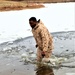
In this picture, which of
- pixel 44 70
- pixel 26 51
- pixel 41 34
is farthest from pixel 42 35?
pixel 26 51

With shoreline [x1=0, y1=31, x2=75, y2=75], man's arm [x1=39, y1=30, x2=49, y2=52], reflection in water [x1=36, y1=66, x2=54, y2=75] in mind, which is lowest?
shoreline [x1=0, y1=31, x2=75, y2=75]

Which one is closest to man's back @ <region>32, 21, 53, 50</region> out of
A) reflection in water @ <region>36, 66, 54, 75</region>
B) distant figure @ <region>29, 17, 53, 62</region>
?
distant figure @ <region>29, 17, 53, 62</region>

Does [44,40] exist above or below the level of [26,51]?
above

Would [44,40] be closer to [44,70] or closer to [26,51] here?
[44,70]

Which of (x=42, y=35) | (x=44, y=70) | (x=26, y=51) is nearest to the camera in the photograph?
(x=42, y=35)

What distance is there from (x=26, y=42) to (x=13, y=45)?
868mm

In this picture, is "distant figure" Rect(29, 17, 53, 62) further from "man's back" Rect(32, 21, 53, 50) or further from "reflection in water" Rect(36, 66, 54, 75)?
"reflection in water" Rect(36, 66, 54, 75)

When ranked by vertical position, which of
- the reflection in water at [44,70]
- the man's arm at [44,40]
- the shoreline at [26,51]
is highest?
the man's arm at [44,40]

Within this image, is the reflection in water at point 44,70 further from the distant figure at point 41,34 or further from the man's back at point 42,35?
the man's back at point 42,35

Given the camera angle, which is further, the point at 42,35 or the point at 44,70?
the point at 44,70

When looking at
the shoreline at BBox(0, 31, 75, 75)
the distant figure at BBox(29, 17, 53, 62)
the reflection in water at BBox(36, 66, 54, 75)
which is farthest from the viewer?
the shoreline at BBox(0, 31, 75, 75)

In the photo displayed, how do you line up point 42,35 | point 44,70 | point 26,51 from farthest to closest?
1. point 26,51
2. point 44,70
3. point 42,35

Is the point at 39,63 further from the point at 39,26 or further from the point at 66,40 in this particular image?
the point at 66,40

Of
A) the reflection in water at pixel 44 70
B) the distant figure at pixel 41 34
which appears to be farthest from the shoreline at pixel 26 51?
the distant figure at pixel 41 34
